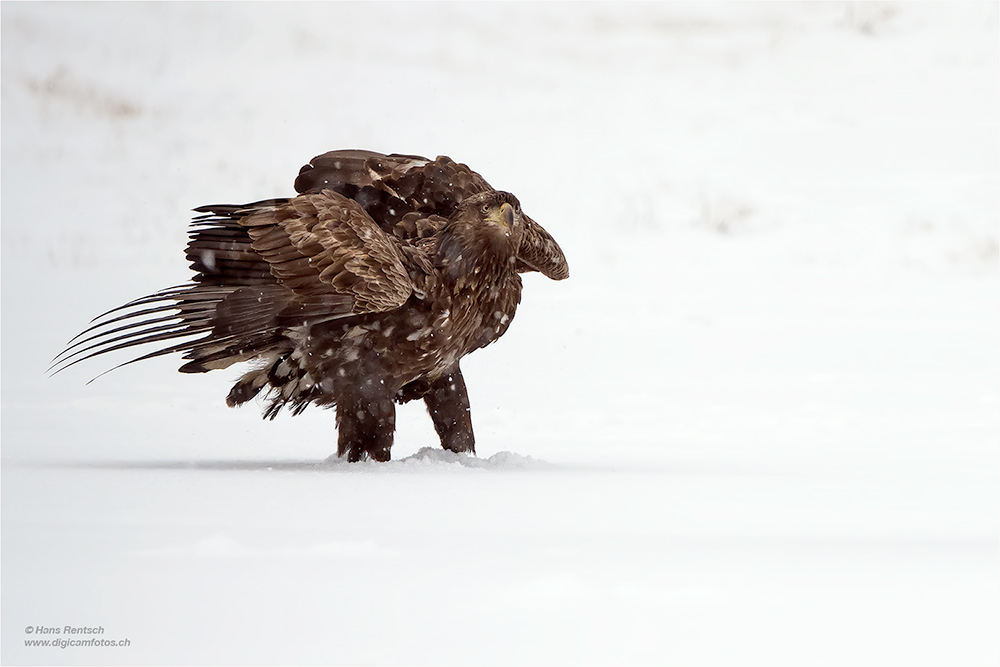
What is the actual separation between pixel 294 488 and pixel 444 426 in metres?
1.13

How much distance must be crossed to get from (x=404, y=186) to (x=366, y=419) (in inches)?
46.7

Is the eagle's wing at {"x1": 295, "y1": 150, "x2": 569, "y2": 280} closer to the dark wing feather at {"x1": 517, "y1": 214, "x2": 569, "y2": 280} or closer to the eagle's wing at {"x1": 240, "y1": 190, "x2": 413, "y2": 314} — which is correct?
the dark wing feather at {"x1": 517, "y1": 214, "x2": 569, "y2": 280}

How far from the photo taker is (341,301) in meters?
5.21

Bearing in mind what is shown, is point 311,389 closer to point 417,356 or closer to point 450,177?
point 417,356

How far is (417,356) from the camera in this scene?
547 cm

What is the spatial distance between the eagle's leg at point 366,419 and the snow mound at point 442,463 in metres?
0.07

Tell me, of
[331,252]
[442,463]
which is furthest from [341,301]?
[442,463]

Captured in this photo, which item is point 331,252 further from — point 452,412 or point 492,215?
point 452,412

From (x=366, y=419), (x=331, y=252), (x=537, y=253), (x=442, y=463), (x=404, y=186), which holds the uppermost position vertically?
(x=404, y=186)

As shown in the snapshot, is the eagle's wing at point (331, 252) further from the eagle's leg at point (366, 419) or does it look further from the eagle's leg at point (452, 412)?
the eagle's leg at point (452, 412)

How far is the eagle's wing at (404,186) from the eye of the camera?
20.0ft

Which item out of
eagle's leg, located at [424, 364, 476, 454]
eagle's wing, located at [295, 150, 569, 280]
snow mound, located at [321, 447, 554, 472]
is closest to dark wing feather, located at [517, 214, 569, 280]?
eagle's wing, located at [295, 150, 569, 280]

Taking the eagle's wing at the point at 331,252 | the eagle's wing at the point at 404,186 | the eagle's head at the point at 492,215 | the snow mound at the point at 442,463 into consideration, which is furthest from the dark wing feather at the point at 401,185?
the snow mound at the point at 442,463

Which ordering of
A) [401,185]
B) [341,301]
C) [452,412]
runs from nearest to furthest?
[341,301] < [452,412] < [401,185]
